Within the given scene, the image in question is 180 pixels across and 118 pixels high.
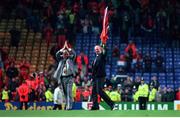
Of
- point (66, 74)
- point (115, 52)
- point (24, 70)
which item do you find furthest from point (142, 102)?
point (24, 70)

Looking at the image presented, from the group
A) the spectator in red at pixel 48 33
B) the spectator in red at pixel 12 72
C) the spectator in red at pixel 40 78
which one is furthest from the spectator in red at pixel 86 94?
the spectator in red at pixel 48 33

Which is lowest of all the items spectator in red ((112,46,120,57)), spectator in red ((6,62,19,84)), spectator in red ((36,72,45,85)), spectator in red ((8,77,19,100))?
spectator in red ((8,77,19,100))

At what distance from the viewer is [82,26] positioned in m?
32.2

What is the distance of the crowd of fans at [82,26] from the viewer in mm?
27067

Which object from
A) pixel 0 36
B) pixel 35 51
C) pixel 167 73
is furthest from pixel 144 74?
pixel 0 36

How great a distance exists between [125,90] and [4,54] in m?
7.25

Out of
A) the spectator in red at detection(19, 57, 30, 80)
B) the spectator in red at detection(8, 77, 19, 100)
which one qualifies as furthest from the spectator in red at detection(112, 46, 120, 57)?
the spectator in red at detection(8, 77, 19, 100)

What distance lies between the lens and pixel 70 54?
1962cm

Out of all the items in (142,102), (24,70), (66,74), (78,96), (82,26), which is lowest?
(142,102)

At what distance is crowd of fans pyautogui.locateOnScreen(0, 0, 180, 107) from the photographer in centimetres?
2707

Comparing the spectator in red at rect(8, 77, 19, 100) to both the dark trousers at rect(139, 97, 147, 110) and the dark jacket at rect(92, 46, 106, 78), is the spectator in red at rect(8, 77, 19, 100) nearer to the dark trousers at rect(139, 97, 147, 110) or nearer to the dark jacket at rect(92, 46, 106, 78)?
the dark trousers at rect(139, 97, 147, 110)

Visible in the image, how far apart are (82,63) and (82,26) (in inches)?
132

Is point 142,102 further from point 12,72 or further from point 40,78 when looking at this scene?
point 12,72

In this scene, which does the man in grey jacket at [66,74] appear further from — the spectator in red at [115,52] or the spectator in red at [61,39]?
the spectator in red at [61,39]
